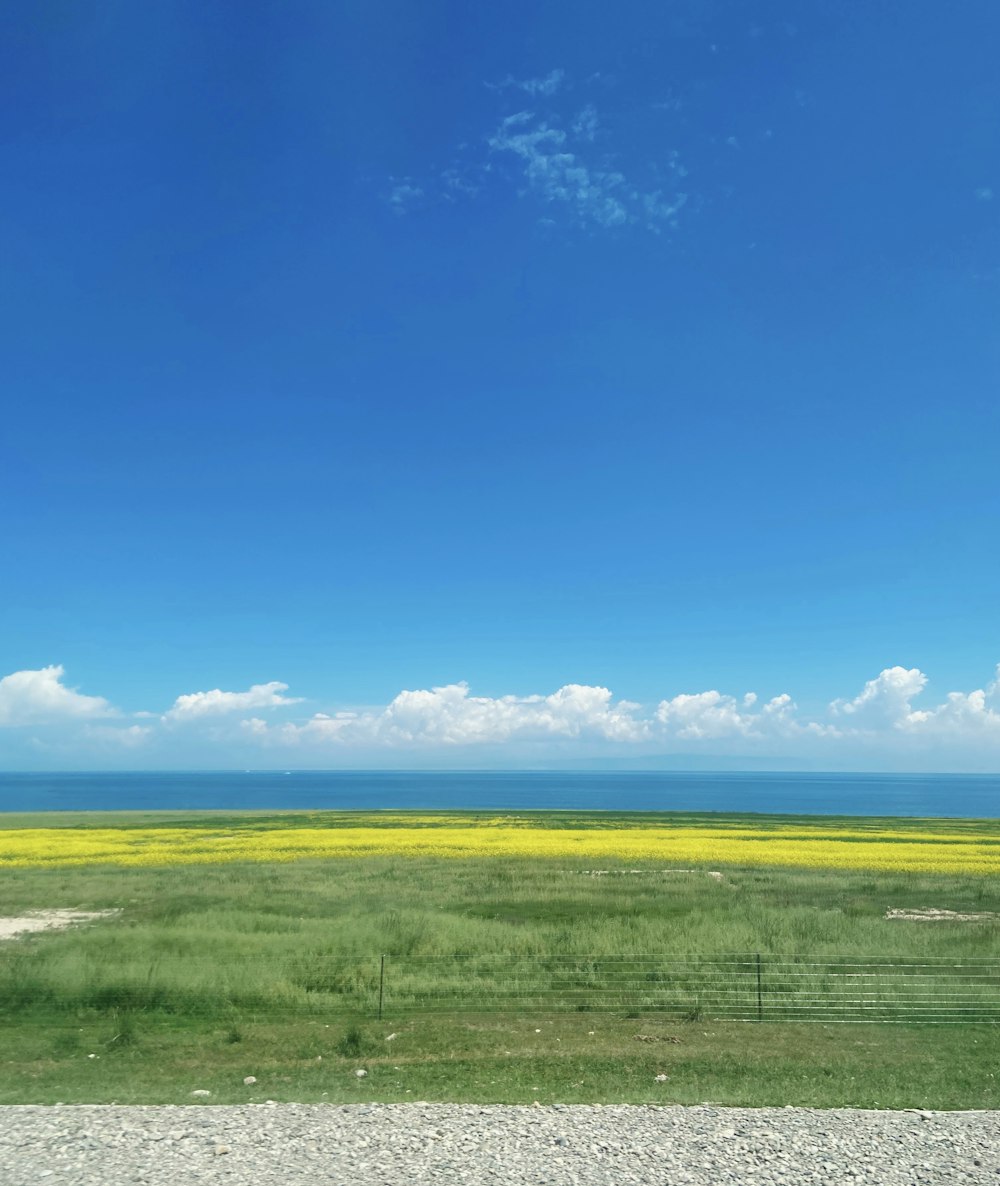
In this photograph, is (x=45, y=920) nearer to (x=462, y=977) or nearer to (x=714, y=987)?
(x=462, y=977)

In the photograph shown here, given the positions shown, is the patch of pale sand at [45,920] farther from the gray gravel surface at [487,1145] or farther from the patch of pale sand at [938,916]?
the patch of pale sand at [938,916]

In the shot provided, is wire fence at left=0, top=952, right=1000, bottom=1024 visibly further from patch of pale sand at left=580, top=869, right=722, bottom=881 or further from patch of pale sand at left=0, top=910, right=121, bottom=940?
patch of pale sand at left=580, top=869, right=722, bottom=881

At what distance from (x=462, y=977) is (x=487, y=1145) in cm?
886

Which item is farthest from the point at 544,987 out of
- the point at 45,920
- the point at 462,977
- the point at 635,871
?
the point at 635,871

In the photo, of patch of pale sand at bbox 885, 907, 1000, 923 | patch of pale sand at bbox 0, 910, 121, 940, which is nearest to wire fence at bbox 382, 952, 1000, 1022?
patch of pale sand at bbox 885, 907, 1000, 923

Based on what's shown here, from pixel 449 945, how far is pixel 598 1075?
9.14 metres

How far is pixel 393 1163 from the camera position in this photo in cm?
875

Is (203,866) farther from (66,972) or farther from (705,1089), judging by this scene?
(705,1089)

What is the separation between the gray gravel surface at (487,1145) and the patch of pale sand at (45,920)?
1501 cm

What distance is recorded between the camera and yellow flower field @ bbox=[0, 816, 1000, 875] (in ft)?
134

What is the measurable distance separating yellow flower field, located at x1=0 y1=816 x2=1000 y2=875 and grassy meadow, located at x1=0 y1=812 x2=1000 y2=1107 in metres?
1.13

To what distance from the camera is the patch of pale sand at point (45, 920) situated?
22.9 metres

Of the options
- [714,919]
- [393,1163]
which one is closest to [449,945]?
[714,919]

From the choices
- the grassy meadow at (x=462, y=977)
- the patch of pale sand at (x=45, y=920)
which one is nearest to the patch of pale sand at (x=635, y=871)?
the grassy meadow at (x=462, y=977)
